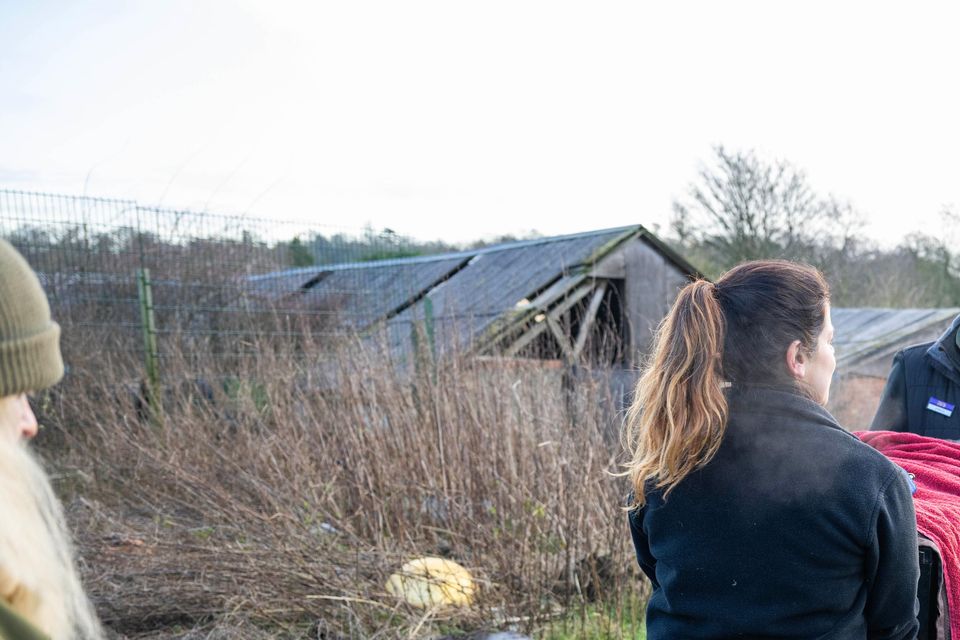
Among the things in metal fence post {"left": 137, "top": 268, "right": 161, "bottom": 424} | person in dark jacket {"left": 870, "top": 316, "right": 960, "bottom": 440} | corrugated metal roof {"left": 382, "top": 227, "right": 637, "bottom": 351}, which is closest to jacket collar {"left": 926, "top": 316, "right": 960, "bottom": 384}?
person in dark jacket {"left": 870, "top": 316, "right": 960, "bottom": 440}

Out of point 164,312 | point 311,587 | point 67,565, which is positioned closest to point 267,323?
point 164,312

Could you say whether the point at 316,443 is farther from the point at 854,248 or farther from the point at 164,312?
the point at 854,248

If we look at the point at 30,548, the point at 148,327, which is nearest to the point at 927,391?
the point at 30,548

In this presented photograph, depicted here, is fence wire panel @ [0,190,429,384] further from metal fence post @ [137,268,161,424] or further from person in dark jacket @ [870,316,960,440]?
person in dark jacket @ [870,316,960,440]

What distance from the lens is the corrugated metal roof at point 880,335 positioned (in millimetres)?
9484

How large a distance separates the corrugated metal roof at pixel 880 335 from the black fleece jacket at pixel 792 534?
769 centimetres

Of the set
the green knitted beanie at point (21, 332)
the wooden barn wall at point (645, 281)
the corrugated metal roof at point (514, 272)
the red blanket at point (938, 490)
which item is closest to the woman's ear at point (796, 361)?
the red blanket at point (938, 490)

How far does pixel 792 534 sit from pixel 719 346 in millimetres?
487

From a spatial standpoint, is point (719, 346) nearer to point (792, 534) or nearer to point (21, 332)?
point (792, 534)

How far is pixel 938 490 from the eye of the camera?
2.48m

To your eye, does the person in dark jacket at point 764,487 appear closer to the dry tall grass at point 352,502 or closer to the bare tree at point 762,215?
the dry tall grass at point 352,502

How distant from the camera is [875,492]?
6.10ft

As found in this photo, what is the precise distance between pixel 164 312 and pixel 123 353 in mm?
794

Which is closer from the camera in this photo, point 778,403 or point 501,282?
point 778,403
